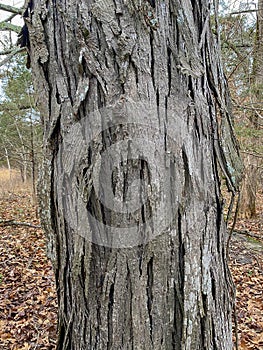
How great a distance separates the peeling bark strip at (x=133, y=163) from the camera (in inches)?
31.2

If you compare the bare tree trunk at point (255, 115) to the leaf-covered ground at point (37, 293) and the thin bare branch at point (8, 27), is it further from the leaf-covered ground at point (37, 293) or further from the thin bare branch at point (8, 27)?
the thin bare branch at point (8, 27)

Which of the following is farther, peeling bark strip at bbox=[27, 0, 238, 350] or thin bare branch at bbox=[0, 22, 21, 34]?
thin bare branch at bbox=[0, 22, 21, 34]

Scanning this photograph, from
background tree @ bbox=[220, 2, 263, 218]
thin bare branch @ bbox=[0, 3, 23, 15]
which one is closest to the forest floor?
background tree @ bbox=[220, 2, 263, 218]

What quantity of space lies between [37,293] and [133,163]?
2910 mm

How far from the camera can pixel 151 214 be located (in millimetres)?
817

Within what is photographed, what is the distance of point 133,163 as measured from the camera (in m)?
0.81

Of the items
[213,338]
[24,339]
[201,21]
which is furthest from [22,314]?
[201,21]

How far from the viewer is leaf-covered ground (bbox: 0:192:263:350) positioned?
8.08ft

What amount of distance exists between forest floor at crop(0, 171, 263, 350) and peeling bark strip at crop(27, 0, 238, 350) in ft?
2.92

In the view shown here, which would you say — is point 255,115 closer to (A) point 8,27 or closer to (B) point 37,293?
(A) point 8,27

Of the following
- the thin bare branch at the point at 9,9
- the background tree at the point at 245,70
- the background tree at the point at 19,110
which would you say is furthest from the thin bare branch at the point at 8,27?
the background tree at the point at 245,70

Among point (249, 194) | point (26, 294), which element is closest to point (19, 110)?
point (26, 294)

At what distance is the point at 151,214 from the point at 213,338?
0.44 meters

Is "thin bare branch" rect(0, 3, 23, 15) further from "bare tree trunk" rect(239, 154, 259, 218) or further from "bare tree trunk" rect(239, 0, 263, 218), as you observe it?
"bare tree trunk" rect(239, 154, 259, 218)
